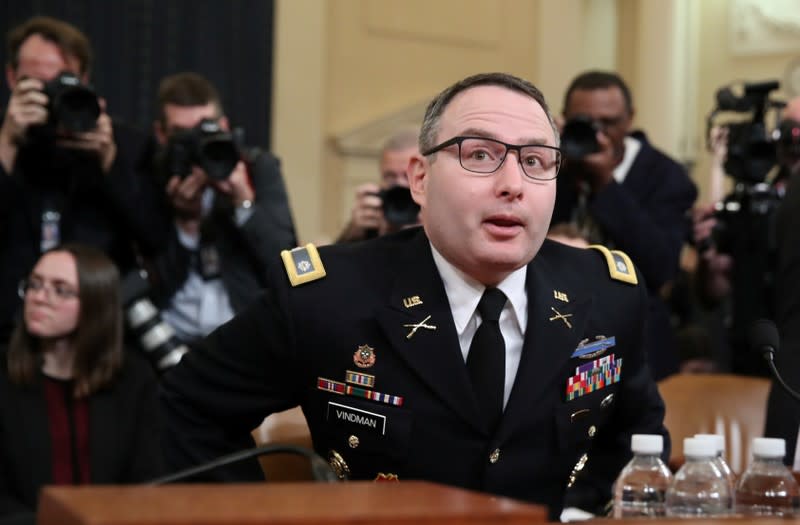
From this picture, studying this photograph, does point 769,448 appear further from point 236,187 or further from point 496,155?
point 236,187

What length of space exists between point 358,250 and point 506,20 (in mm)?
7273

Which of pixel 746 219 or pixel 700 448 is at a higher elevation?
pixel 746 219

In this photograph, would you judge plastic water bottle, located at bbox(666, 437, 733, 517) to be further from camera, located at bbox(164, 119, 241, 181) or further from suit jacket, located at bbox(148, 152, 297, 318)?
camera, located at bbox(164, 119, 241, 181)

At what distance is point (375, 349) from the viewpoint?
80.1 inches

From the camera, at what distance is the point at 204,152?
11.6ft

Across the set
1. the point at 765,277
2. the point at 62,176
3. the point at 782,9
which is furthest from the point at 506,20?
the point at 62,176

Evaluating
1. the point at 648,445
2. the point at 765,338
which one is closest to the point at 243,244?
the point at 765,338

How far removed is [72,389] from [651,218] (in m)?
1.79

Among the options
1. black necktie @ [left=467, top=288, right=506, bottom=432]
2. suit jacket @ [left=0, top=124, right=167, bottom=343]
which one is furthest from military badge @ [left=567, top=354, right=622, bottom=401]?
suit jacket @ [left=0, top=124, right=167, bottom=343]

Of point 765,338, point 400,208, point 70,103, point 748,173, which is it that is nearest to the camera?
point 765,338

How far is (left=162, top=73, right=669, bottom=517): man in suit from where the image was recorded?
195 cm

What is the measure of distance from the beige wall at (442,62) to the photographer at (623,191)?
162 inches

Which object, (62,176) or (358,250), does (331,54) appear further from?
(358,250)

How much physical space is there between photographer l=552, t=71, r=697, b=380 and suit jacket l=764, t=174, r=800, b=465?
840 mm
